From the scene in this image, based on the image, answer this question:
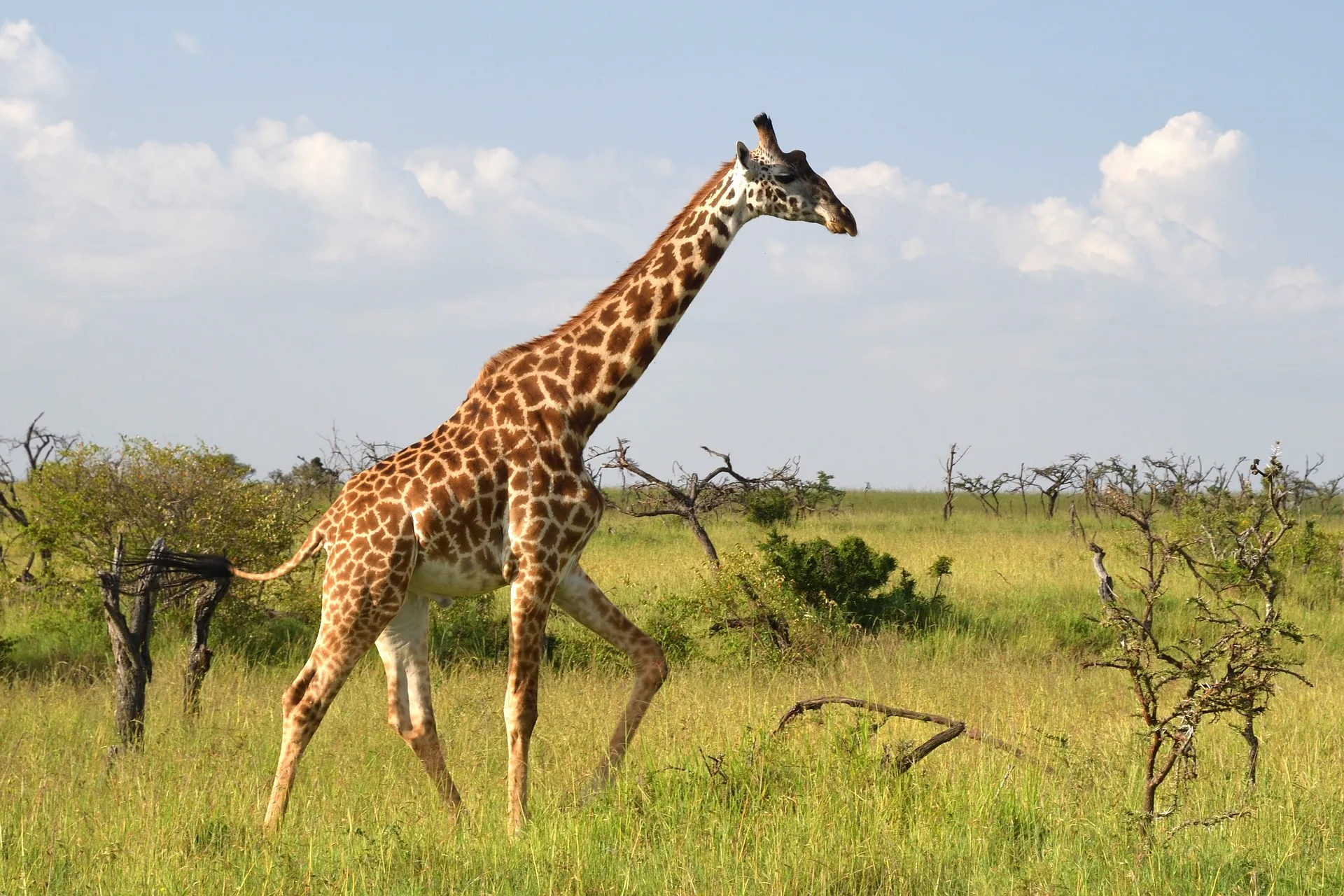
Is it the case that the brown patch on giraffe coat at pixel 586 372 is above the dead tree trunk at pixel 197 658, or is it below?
above

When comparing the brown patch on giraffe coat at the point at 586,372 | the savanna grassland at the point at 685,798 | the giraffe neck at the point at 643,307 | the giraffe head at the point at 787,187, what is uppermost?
the giraffe head at the point at 787,187

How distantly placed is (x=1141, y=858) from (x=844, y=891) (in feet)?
4.02

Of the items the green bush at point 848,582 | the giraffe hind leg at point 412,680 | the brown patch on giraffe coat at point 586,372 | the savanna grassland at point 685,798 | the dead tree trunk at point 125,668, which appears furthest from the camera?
the green bush at point 848,582

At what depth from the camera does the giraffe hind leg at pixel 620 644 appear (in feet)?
21.1

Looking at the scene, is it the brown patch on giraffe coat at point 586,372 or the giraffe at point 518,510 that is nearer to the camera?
the giraffe at point 518,510

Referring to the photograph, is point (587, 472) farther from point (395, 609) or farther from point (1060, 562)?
point (1060, 562)

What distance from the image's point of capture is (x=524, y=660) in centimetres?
612

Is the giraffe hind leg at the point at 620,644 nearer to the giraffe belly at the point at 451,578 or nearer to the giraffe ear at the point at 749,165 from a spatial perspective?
the giraffe belly at the point at 451,578

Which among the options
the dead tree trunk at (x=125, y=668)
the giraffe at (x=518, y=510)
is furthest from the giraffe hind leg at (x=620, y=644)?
the dead tree trunk at (x=125, y=668)

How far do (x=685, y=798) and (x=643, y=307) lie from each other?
8.13ft

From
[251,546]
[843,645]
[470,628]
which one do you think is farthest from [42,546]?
[843,645]

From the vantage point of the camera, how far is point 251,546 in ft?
42.0

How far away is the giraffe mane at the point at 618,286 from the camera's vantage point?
6.70 meters

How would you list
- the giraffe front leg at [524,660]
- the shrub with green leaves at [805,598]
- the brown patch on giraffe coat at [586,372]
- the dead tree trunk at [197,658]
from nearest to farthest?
1. the giraffe front leg at [524,660]
2. the brown patch on giraffe coat at [586,372]
3. the dead tree trunk at [197,658]
4. the shrub with green leaves at [805,598]
